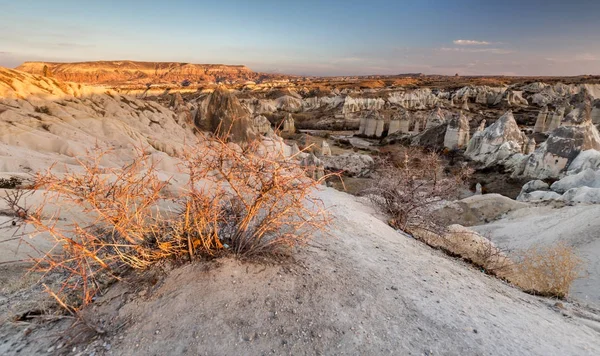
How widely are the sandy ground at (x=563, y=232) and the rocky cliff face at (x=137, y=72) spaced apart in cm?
10734

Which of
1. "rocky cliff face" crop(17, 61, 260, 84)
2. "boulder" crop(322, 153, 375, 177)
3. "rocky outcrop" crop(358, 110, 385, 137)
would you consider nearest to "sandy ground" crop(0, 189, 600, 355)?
"boulder" crop(322, 153, 375, 177)

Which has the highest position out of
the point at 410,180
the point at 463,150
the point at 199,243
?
the point at 199,243

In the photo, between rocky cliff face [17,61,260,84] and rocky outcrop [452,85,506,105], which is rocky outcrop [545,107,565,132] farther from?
rocky cliff face [17,61,260,84]

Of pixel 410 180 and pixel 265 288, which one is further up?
pixel 265 288

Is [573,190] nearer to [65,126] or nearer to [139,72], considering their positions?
[65,126]

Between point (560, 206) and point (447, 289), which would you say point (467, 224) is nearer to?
point (560, 206)

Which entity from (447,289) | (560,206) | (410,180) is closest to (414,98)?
(560,206)

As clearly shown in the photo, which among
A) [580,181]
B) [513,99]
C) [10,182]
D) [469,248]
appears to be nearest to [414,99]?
[513,99]

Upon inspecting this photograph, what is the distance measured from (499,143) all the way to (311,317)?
23118 mm

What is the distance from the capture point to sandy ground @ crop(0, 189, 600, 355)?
2350 millimetres

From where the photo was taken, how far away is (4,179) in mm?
5719

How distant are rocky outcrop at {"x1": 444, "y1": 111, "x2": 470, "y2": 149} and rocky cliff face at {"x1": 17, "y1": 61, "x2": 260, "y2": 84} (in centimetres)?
9577

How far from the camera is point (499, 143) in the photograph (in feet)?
69.9

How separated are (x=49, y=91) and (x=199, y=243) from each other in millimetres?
14122
